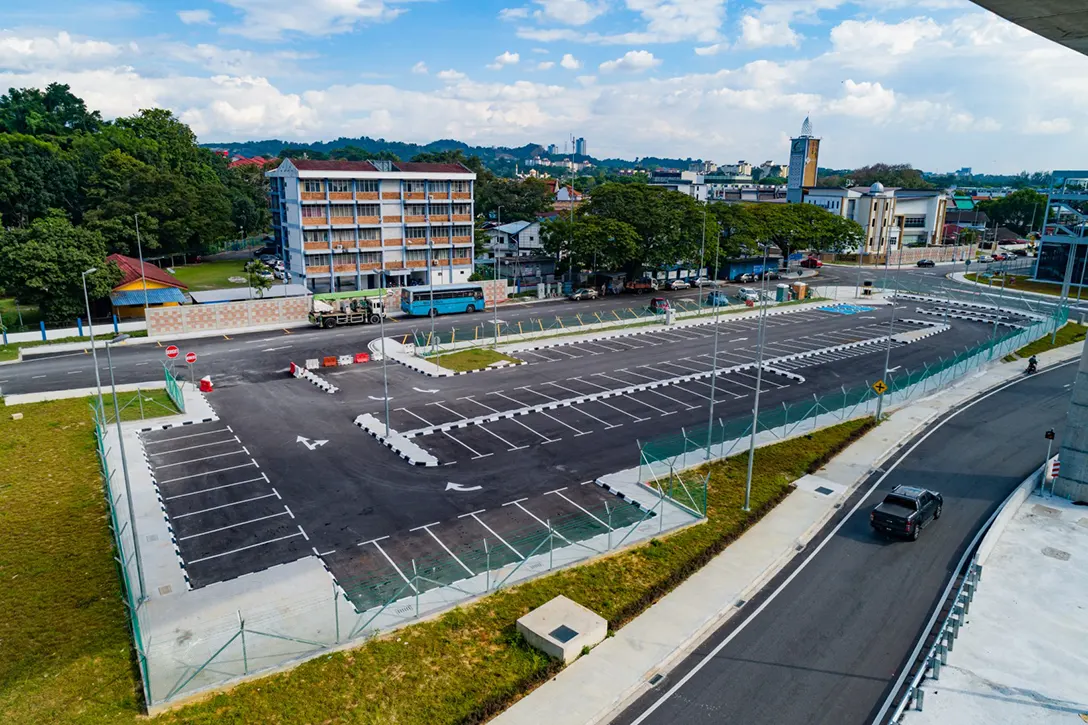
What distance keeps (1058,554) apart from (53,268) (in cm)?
6524

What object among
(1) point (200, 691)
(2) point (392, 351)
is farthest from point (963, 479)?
(2) point (392, 351)

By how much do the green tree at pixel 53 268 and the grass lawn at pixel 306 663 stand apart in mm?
31150

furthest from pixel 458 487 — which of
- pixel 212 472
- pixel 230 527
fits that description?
pixel 212 472

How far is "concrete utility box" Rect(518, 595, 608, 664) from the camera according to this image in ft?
57.5

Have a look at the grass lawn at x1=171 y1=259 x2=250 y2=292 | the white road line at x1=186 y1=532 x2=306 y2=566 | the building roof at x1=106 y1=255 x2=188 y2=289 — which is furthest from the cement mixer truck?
the white road line at x1=186 y1=532 x2=306 y2=566

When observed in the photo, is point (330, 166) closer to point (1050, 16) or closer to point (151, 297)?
point (151, 297)

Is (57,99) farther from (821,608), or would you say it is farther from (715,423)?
(821,608)

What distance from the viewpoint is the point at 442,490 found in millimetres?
27531

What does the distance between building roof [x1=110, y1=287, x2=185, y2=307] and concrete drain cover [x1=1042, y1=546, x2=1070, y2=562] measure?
6448cm

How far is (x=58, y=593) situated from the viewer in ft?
67.2

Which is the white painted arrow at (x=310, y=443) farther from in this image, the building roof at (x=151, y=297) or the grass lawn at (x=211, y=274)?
the grass lawn at (x=211, y=274)

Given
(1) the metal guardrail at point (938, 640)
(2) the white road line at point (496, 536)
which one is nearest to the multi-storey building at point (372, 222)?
(2) the white road line at point (496, 536)

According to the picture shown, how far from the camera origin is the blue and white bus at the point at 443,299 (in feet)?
213

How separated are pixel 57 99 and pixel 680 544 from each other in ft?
530
